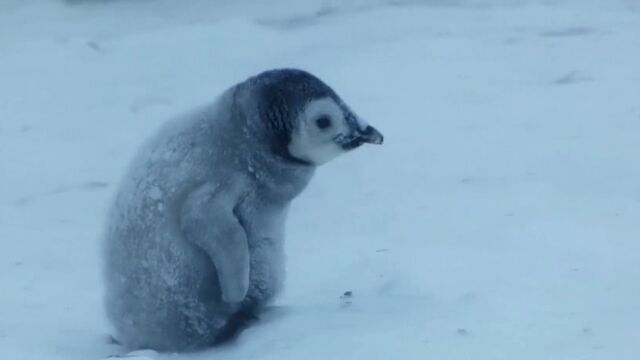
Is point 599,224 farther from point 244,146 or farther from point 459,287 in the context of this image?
point 244,146

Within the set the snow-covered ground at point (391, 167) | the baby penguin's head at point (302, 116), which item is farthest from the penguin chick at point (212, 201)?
the snow-covered ground at point (391, 167)

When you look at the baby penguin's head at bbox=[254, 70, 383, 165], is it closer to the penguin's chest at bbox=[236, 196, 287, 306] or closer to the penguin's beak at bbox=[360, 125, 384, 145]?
the penguin's beak at bbox=[360, 125, 384, 145]

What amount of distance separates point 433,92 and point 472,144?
75 centimetres

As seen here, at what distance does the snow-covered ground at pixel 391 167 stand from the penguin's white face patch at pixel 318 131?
0.40m

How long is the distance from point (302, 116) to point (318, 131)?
0.06 meters

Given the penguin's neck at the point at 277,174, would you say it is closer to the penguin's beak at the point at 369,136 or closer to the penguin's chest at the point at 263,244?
the penguin's chest at the point at 263,244

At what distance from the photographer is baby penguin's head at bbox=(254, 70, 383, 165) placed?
11.6ft

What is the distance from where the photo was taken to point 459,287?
3.81 meters

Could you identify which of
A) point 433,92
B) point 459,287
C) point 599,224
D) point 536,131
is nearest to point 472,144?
point 536,131

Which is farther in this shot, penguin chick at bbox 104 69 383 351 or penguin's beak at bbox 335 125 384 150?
penguin's beak at bbox 335 125 384 150

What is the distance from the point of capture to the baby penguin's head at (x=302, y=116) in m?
3.54

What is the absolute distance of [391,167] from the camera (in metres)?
5.44

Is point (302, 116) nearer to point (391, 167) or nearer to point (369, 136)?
point (369, 136)

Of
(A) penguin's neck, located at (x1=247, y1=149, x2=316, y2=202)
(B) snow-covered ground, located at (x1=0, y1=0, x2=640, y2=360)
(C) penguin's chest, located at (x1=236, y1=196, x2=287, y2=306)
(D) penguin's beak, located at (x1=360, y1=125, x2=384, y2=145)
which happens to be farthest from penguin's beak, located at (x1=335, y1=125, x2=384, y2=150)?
(B) snow-covered ground, located at (x1=0, y1=0, x2=640, y2=360)
